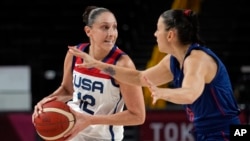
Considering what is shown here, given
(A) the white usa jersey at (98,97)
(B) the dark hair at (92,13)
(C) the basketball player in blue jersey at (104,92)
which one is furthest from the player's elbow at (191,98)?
(B) the dark hair at (92,13)

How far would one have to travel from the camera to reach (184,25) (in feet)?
14.5

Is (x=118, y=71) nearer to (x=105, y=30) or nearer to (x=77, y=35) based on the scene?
(x=105, y=30)

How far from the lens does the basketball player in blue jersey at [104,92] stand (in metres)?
5.06

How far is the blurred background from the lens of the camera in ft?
31.3

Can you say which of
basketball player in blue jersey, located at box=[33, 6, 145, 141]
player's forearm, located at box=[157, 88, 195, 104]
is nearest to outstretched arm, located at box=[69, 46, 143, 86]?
basketball player in blue jersey, located at box=[33, 6, 145, 141]

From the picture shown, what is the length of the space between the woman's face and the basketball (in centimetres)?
54

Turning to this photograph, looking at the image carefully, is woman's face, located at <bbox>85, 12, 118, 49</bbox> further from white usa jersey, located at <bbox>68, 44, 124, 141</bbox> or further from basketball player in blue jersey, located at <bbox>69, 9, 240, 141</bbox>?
basketball player in blue jersey, located at <bbox>69, 9, 240, 141</bbox>

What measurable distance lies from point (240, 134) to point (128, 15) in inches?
268

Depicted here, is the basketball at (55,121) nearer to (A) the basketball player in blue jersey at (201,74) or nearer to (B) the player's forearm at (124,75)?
(B) the player's forearm at (124,75)

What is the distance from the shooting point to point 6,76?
9.64 meters

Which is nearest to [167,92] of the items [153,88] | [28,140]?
[153,88]

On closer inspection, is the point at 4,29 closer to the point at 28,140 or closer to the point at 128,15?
the point at 128,15

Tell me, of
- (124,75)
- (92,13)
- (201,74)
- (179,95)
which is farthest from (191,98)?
(92,13)

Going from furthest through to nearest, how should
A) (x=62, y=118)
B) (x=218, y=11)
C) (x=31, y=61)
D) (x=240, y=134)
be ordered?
(x=218, y=11)
(x=31, y=61)
(x=62, y=118)
(x=240, y=134)
